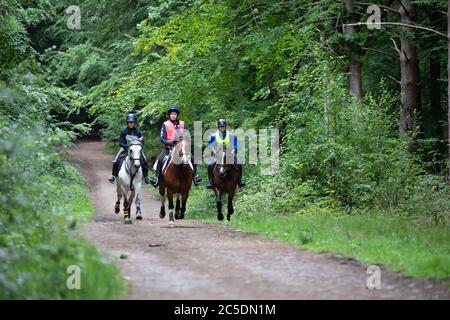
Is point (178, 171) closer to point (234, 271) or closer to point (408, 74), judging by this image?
point (234, 271)

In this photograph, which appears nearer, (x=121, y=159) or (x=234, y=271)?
(x=234, y=271)

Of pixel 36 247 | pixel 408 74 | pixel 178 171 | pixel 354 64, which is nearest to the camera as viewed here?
pixel 36 247

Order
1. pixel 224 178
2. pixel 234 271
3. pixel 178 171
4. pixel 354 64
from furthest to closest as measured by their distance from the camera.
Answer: pixel 354 64, pixel 224 178, pixel 178 171, pixel 234 271

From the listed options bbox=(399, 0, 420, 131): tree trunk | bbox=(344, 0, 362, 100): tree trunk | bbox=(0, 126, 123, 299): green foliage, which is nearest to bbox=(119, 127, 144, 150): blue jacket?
bbox=(344, 0, 362, 100): tree trunk

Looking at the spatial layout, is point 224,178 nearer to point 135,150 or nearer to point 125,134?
point 135,150

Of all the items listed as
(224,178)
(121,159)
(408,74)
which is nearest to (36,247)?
(224,178)

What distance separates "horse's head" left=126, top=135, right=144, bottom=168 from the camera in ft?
68.5

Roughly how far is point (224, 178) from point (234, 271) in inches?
392

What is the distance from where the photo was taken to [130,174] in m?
21.9

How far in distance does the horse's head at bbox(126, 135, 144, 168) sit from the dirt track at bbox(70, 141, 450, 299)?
3.63 m

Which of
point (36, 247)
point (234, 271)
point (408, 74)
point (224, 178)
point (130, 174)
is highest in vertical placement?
point (408, 74)

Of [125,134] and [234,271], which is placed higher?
[125,134]

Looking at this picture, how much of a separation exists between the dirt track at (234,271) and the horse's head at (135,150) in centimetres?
363
